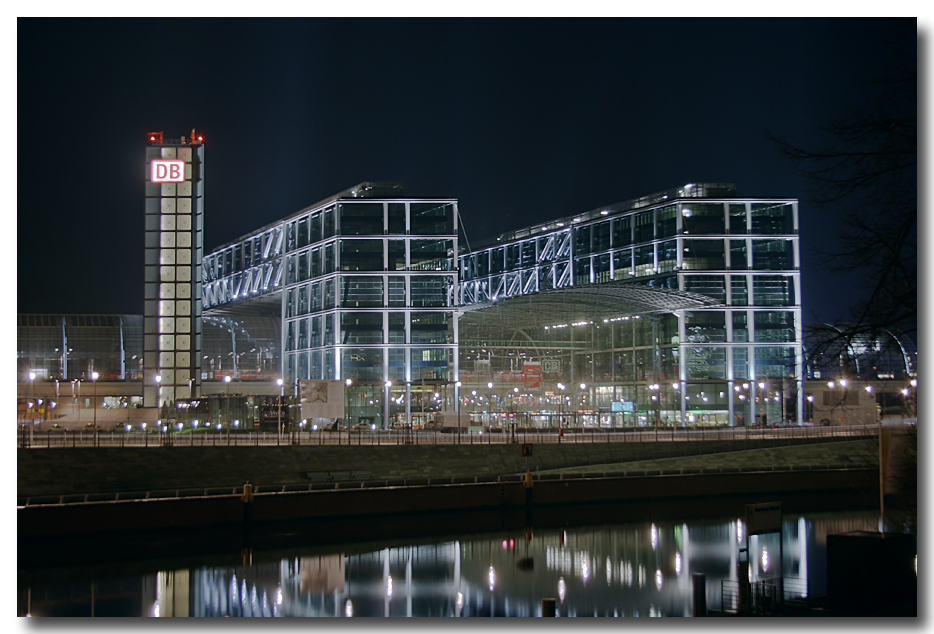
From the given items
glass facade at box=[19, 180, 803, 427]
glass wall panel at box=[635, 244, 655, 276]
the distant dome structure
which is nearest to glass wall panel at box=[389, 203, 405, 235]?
glass facade at box=[19, 180, 803, 427]

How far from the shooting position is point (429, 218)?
106188 mm

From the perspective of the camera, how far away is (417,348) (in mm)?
104750

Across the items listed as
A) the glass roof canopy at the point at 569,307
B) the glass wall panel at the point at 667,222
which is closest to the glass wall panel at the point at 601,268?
the glass roof canopy at the point at 569,307

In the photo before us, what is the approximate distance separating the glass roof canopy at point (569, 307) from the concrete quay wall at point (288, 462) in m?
32.5

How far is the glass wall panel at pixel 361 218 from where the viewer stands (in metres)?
105

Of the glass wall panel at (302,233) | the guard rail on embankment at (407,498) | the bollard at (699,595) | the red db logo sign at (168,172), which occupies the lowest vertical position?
the guard rail on embankment at (407,498)

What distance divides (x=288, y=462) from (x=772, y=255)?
6867 cm

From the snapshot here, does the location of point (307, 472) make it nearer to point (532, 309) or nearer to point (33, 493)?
point (33, 493)

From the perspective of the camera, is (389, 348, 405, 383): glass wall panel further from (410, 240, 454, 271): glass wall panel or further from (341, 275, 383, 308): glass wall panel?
(410, 240, 454, 271): glass wall panel

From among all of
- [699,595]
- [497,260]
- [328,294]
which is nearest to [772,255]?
[497,260]

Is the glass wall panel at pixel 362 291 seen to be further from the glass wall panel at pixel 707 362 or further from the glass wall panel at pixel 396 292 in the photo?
the glass wall panel at pixel 707 362

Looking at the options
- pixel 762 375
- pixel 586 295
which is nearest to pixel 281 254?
pixel 586 295

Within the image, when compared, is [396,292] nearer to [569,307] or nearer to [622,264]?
[569,307]

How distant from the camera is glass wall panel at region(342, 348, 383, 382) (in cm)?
10331
